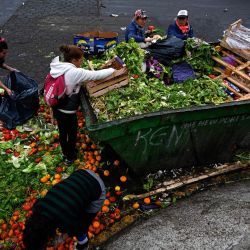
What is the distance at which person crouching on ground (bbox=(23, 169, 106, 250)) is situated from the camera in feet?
10.2

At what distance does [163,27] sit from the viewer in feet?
37.5

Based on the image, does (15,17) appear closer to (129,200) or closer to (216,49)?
(216,49)

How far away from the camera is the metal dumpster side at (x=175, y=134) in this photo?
13.9 feet

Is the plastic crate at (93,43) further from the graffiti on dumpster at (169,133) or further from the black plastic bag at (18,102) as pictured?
the graffiti on dumpster at (169,133)

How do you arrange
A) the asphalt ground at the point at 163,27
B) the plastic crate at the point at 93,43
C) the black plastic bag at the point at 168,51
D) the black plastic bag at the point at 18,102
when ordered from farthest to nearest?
the plastic crate at the point at 93,43 < the black plastic bag at the point at 168,51 < the black plastic bag at the point at 18,102 < the asphalt ground at the point at 163,27

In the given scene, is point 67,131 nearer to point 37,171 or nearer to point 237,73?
point 37,171

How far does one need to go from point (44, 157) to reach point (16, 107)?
1.03 meters

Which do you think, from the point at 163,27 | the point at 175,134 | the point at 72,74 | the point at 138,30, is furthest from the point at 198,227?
the point at 163,27

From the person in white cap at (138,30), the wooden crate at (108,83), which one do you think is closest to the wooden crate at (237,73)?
the person in white cap at (138,30)

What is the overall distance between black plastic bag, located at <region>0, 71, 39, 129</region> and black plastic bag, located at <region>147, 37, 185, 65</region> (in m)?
2.21

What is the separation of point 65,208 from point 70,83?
69.3 inches

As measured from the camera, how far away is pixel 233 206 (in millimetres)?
4773

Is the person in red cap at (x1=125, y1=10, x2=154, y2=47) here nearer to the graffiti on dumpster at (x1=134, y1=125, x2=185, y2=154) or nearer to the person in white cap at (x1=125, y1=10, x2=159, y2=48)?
the person in white cap at (x1=125, y1=10, x2=159, y2=48)

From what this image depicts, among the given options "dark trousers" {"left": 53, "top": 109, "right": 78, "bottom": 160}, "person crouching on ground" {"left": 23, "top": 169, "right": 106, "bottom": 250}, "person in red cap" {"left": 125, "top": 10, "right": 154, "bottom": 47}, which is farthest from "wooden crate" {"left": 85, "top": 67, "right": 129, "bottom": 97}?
"person in red cap" {"left": 125, "top": 10, "right": 154, "bottom": 47}
